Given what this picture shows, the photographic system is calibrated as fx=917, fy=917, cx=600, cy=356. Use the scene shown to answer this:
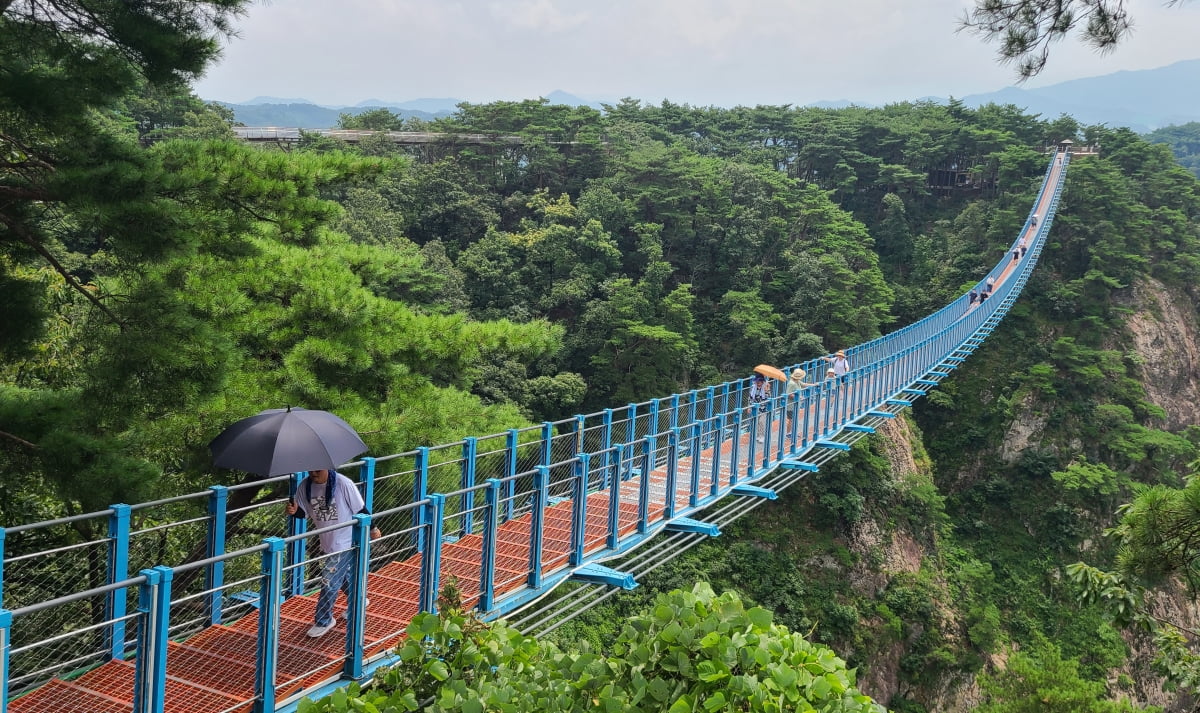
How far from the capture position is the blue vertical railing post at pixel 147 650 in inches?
92.0

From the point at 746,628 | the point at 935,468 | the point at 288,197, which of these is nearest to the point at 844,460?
the point at 935,468

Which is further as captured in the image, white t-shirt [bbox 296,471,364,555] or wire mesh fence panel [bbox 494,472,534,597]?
wire mesh fence panel [bbox 494,472,534,597]

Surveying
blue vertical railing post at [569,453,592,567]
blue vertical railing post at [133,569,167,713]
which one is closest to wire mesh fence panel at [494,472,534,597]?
blue vertical railing post at [569,453,592,567]

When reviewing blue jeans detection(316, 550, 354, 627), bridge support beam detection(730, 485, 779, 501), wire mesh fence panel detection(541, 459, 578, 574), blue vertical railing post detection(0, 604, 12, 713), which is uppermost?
blue vertical railing post detection(0, 604, 12, 713)

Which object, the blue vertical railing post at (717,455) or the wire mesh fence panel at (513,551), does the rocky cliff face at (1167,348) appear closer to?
the blue vertical railing post at (717,455)

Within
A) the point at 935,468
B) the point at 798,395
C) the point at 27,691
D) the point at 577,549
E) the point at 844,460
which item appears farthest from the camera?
the point at 935,468

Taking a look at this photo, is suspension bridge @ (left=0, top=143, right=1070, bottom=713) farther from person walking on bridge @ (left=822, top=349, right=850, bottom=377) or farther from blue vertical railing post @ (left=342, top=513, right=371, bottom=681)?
person walking on bridge @ (left=822, top=349, right=850, bottom=377)

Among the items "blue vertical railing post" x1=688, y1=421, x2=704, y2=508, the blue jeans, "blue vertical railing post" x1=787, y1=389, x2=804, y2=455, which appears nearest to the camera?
the blue jeans

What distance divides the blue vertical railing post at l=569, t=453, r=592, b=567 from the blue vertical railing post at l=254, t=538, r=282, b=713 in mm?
1841

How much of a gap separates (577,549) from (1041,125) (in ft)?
90.6

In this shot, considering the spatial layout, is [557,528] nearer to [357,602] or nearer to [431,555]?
[431,555]

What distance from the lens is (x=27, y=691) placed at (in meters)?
2.81

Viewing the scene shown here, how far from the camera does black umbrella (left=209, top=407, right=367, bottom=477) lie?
11.9 ft

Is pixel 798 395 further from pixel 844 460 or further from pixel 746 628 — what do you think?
pixel 844 460
